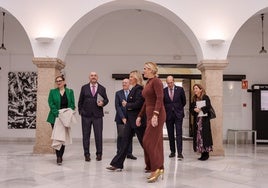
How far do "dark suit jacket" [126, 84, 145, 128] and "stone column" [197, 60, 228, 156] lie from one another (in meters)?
3.18

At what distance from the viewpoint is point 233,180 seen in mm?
5297

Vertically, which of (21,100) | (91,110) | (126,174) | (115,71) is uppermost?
(115,71)

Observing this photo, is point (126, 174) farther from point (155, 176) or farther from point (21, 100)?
point (21, 100)

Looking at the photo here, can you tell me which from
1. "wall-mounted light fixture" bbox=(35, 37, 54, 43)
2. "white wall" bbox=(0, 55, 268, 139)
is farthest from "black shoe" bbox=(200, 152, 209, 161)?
"white wall" bbox=(0, 55, 268, 139)

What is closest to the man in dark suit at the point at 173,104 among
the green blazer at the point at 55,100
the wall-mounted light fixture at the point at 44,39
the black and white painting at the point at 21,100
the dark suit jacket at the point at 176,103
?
the dark suit jacket at the point at 176,103

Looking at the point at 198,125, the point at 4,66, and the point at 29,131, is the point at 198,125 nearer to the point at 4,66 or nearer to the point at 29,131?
the point at 29,131

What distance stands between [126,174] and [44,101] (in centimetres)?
348

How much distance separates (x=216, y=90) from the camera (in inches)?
327

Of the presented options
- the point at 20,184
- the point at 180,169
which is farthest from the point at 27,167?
the point at 180,169

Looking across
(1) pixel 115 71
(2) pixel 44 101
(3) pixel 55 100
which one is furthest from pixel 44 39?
(1) pixel 115 71

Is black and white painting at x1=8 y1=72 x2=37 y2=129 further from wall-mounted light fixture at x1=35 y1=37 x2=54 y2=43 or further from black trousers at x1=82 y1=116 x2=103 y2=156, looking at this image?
black trousers at x1=82 y1=116 x2=103 y2=156

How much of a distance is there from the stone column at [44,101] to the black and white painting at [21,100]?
16.1ft

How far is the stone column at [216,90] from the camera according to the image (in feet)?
26.9

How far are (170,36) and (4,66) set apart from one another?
20.6 ft
